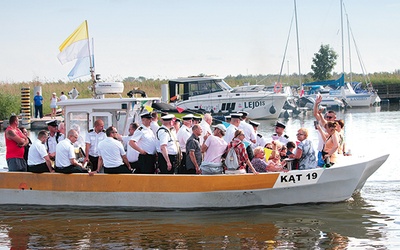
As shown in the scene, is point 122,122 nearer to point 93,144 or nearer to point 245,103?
point 93,144

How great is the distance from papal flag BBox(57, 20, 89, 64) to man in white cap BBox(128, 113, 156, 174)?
379cm

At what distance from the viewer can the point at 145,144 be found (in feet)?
42.2

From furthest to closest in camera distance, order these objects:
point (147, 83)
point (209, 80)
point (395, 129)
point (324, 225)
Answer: point (147, 83)
point (209, 80)
point (395, 129)
point (324, 225)

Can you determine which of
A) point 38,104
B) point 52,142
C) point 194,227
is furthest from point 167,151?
point 38,104

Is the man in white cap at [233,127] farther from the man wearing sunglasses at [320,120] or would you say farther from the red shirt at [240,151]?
the man wearing sunglasses at [320,120]

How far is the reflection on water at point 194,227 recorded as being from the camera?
10859 mm

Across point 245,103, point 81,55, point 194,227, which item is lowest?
point 194,227

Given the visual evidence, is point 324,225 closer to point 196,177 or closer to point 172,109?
point 196,177

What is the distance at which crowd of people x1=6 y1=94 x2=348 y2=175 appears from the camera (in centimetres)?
1257

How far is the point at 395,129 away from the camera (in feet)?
106

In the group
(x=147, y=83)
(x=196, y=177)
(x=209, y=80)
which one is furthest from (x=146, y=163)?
(x=147, y=83)

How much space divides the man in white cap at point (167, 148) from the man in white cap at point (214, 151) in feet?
1.82

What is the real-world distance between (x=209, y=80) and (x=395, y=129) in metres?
10.2

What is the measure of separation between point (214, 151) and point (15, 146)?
12.9ft
